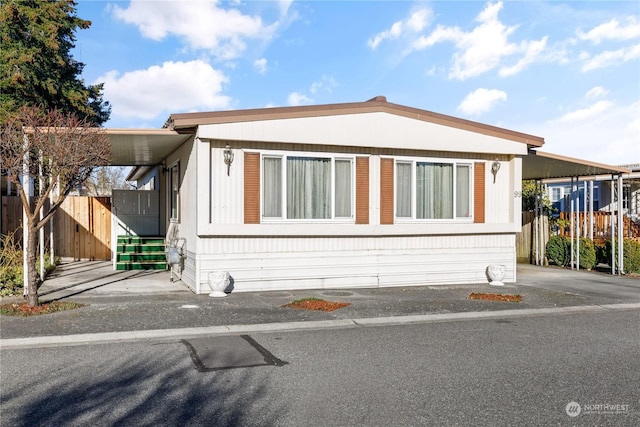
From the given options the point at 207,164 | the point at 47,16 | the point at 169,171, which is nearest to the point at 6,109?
the point at 47,16

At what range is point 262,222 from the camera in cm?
1130

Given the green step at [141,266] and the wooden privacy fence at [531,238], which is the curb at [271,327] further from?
the wooden privacy fence at [531,238]

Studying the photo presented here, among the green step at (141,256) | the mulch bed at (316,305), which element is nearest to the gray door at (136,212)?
the green step at (141,256)

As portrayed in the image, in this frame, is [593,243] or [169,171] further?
[593,243]

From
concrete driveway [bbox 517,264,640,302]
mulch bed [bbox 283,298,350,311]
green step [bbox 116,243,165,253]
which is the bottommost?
concrete driveway [bbox 517,264,640,302]

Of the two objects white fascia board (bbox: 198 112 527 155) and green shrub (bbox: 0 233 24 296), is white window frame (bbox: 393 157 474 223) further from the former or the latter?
green shrub (bbox: 0 233 24 296)

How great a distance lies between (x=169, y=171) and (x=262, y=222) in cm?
479

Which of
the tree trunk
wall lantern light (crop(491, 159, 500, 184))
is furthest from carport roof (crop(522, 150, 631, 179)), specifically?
the tree trunk

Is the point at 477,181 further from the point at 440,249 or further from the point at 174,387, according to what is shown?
the point at 174,387

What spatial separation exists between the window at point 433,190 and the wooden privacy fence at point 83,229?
397 inches

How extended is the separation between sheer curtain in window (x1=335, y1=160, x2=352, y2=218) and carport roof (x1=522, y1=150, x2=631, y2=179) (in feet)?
15.4

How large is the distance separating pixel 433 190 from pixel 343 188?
7.25 feet

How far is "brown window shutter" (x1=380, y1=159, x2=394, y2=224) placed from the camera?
12.2 metres

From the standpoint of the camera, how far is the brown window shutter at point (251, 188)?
439 inches
